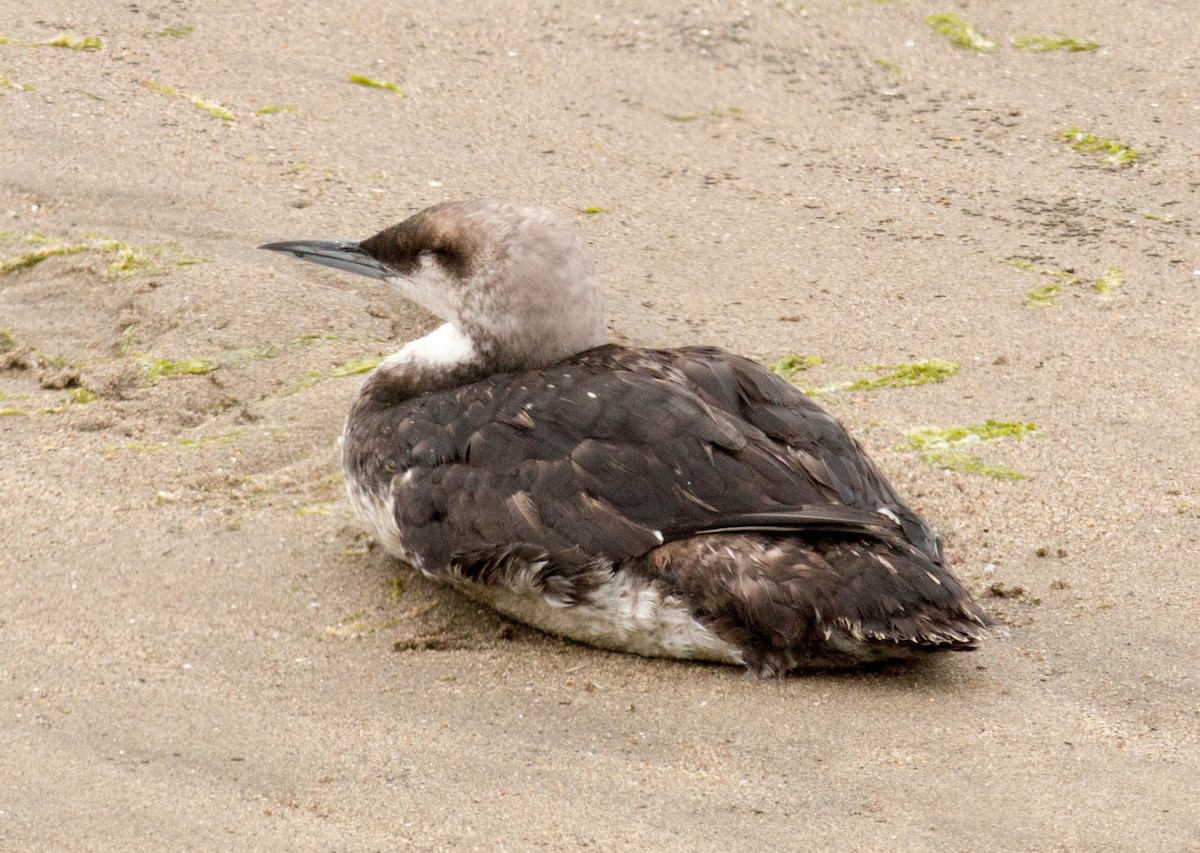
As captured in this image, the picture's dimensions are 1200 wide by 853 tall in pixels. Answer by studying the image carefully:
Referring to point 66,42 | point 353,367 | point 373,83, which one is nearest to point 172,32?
point 66,42

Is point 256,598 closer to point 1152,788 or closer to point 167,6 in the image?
point 1152,788

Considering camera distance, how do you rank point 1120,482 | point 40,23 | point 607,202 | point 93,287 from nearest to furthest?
1. point 1120,482
2. point 93,287
3. point 607,202
4. point 40,23

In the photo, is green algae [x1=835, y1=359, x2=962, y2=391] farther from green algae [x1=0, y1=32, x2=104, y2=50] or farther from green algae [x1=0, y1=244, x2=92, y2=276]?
green algae [x1=0, y1=32, x2=104, y2=50]

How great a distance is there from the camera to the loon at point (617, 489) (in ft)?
12.9

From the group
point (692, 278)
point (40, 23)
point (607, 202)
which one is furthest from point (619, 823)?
point (40, 23)

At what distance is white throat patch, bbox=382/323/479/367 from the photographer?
4.77m

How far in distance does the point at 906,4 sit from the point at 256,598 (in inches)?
236

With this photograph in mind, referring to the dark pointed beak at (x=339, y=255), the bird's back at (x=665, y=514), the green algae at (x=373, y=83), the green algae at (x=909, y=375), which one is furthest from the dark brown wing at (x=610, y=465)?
the green algae at (x=373, y=83)

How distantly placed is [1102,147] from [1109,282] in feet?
4.56

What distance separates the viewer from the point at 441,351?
4.81 meters

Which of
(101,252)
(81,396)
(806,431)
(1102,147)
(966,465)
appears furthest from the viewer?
(1102,147)

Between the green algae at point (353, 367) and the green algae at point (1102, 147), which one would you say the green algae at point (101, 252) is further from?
the green algae at point (1102, 147)

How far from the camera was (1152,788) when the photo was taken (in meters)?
3.54

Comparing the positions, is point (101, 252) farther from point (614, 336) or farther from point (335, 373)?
point (614, 336)
